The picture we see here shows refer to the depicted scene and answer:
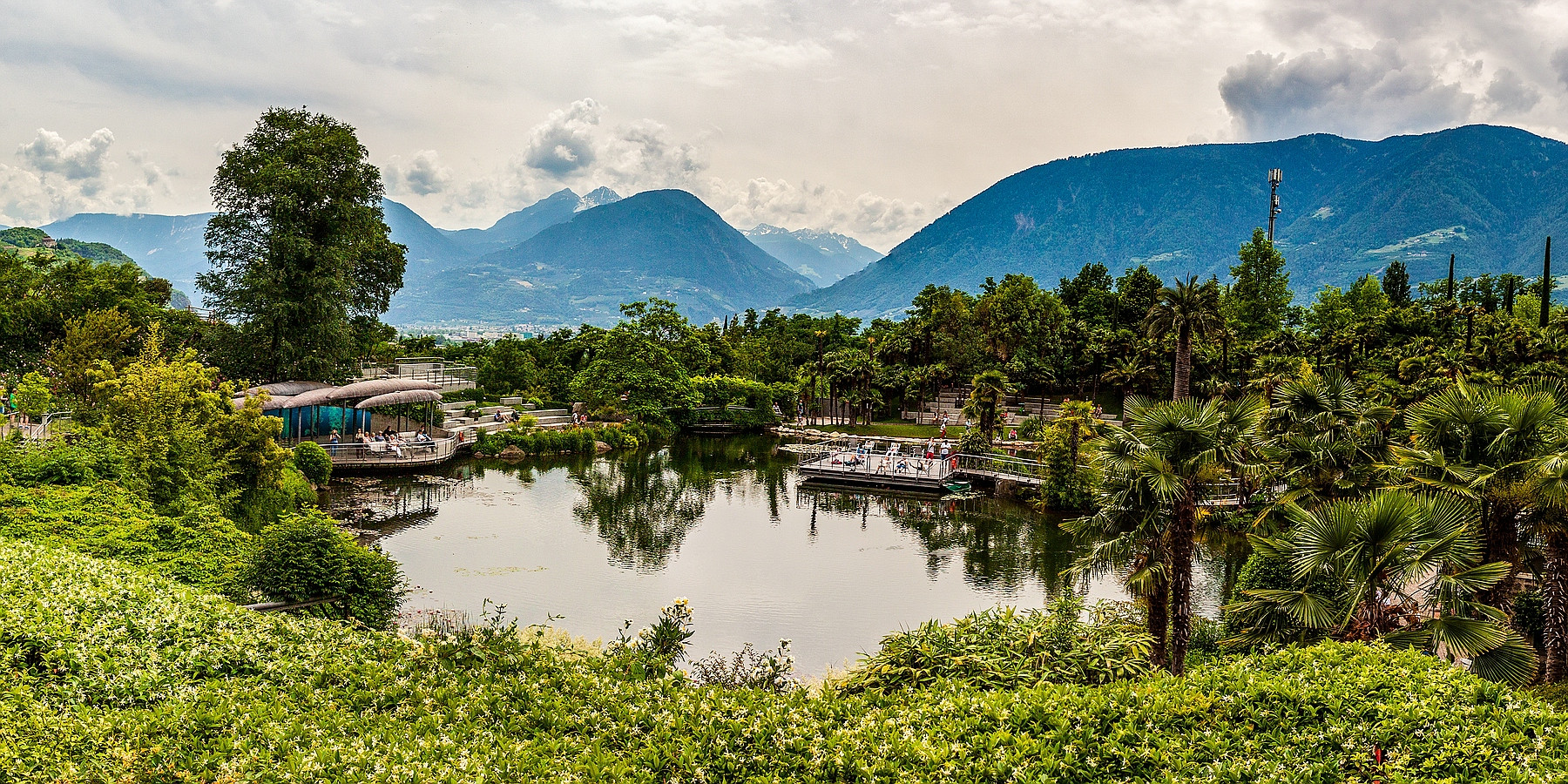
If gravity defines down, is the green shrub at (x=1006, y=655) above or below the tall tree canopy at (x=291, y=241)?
below

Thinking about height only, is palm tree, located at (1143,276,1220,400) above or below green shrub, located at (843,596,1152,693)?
above

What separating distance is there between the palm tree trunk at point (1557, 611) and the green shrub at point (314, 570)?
13.1 meters

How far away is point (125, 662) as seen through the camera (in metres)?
6.24

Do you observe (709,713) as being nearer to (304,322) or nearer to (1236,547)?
(1236,547)

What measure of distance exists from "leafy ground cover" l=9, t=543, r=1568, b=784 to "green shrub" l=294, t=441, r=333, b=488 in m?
20.7

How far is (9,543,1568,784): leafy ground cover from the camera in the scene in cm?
488

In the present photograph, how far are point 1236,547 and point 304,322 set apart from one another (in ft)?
99.2

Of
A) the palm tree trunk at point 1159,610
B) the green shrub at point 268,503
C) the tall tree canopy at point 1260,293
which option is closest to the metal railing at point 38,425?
the green shrub at point 268,503

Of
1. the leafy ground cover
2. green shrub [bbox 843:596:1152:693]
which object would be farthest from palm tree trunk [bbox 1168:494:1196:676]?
the leafy ground cover

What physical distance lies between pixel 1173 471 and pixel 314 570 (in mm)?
10288

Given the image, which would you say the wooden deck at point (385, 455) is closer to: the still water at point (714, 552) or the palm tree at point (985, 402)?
the still water at point (714, 552)

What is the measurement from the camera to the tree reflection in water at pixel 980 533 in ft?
63.7

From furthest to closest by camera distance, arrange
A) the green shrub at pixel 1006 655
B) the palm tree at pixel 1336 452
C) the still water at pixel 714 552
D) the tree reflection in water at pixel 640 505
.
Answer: the tree reflection in water at pixel 640 505
the still water at pixel 714 552
the palm tree at pixel 1336 452
the green shrub at pixel 1006 655

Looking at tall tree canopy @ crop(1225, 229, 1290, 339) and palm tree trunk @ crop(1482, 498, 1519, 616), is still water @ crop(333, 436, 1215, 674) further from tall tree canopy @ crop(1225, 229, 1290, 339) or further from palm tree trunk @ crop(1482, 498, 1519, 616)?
tall tree canopy @ crop(1225, 229, 1290, 339)
